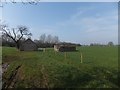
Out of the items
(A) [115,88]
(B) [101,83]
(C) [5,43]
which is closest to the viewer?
(A) [115,88]

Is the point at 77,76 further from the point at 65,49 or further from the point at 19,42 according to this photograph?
the point at 19,42

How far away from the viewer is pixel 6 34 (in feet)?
339

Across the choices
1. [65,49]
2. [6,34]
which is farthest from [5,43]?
[65,49]

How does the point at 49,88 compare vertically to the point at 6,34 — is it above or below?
below

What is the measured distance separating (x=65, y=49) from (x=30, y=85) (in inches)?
2838

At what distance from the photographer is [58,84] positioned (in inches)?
661

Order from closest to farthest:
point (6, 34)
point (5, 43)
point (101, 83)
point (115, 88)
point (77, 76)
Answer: point (115, 88), point (101, 83), point (77, 76), point (6, 34), point (5, 43)

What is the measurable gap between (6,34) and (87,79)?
88461 millimetres

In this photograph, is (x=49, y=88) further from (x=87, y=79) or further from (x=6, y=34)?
(x=6, y=34)

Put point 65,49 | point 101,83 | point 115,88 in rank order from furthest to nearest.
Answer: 1. point 65,49
2. point 101,83
3. point 115,88

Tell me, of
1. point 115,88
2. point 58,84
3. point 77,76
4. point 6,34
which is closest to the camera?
point 115,88

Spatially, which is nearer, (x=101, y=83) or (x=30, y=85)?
(x=101, y=83)

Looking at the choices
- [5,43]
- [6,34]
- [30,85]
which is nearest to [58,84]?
[30,85]

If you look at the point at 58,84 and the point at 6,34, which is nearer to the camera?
the point at 58,84
